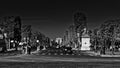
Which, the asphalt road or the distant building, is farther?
the distant building

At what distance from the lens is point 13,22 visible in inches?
5015

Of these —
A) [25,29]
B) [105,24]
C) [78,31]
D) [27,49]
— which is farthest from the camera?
[78,31]

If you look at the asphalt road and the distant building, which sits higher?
the distant building

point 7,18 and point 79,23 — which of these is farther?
point 79,23

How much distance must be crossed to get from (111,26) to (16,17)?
45821 millimetres

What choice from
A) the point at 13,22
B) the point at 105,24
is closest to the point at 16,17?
the point at 13,22

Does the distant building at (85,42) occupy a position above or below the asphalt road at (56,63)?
above

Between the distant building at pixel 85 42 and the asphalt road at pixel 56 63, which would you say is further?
the distant building at pixel 85 42

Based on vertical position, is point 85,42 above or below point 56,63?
above

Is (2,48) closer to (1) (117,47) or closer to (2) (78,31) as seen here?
(1) (117,47)

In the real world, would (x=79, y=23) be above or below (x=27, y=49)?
above

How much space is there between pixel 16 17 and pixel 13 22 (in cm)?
328

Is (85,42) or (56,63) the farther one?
(85,42)

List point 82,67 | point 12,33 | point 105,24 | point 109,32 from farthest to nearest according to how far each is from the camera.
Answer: point 12,33 → point 105,24 → point 109,32 → point 82,67
